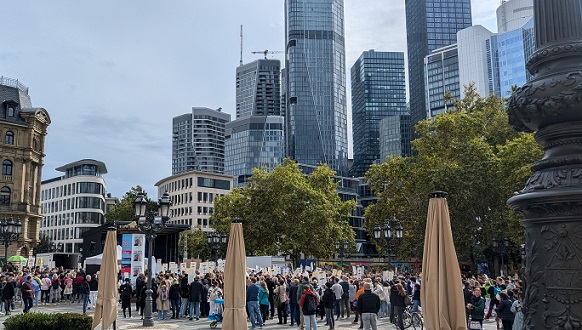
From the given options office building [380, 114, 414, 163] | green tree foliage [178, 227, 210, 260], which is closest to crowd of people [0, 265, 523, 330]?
green tree foliage [178, 227, 210, 260]

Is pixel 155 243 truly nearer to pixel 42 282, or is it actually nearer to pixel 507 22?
pixel 42 282

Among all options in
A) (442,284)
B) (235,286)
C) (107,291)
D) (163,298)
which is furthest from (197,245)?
(442,284)

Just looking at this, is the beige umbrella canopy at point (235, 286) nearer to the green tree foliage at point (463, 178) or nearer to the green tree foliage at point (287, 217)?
the green tree foliage at point (463, 178)

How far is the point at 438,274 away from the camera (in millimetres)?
8109

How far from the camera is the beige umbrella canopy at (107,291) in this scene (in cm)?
1531

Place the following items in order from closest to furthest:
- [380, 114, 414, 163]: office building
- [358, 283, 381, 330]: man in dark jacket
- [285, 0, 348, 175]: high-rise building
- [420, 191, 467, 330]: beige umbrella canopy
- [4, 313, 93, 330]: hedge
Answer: [420, 191, 467, 330]: beige umbrella canopy
[4, 313, 93, 330]: hedge
[358, 283, 381, 330]: man in dark jacket
[380, 114, 414, 163]: office building
[285, 0, 348, 175]: high-rise building

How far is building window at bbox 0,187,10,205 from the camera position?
62.8 meters

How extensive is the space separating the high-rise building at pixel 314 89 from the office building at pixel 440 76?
109 ft

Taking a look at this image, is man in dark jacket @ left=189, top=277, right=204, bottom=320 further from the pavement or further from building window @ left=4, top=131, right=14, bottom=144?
building window @ left=4, top=131, right=14, bottom=144

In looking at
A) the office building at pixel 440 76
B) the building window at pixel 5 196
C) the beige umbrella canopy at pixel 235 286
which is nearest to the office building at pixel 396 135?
the office building at pixel 440 76

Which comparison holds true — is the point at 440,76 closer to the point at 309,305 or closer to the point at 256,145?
the point at 256,145

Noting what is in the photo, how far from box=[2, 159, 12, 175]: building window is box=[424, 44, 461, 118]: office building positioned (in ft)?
421

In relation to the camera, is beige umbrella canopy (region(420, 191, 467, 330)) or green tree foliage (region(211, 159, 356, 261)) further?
green tree foliage (region(211, 159, 356, 261))

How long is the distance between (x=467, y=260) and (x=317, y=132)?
453 feet
